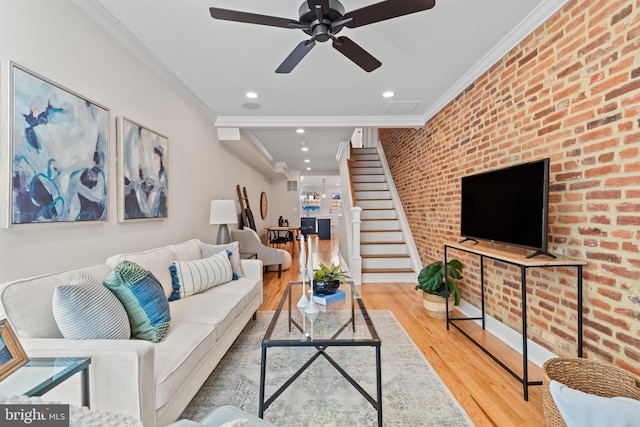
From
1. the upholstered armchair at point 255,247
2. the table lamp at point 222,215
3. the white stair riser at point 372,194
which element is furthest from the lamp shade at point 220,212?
the white stair riser at point 372,194

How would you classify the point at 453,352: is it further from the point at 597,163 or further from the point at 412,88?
the point at 412,88

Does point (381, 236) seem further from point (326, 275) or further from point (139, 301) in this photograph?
point (139, 301)

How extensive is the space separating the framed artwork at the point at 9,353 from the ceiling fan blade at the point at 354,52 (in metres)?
2.07

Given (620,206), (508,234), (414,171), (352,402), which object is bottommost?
(352,402)

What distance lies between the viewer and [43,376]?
101cm

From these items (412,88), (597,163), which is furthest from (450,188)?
(597,163)

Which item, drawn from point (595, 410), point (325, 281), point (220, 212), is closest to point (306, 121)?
point (220, 212)

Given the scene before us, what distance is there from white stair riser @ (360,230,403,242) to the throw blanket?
3.87m

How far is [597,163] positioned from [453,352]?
1644 mm

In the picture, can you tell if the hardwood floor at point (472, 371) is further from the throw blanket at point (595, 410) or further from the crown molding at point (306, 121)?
the crown molding at point (306, 121)

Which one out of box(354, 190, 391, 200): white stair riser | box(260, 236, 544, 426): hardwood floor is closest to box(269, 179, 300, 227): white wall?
box(354, 190, 391, 200): white stair riser

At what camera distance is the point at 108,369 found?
1.19m

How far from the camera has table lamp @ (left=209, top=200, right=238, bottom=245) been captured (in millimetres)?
3658

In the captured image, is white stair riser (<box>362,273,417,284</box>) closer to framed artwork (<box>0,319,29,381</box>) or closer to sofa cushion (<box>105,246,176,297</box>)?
sofa cushion (<box>105,246,176,297</box>)
